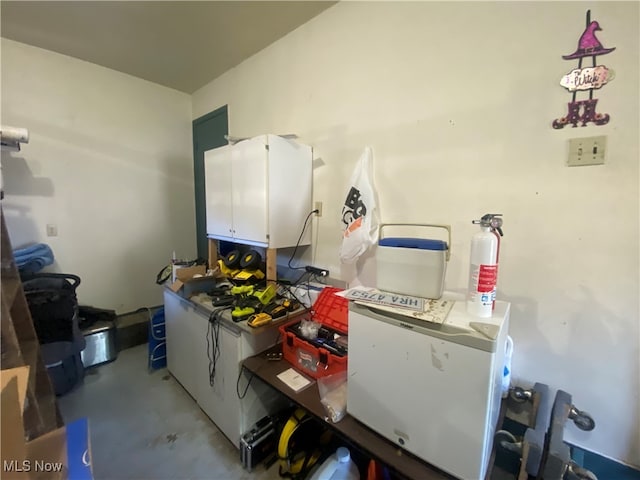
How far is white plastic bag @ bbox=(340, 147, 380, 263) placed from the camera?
5.10 feet

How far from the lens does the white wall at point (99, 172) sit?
2.24m

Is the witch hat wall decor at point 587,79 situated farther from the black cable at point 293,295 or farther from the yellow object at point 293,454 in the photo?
the yellow object at point 293,454

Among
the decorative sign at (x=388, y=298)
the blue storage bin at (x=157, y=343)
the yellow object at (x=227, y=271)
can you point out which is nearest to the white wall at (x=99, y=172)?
the blue storage bin at (x=157, y=343)

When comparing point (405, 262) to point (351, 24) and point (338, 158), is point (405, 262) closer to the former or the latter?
point (338, 158)

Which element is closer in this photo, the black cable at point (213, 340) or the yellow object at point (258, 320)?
the yellow object at point (258, 320)

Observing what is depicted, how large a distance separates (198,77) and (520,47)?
8.85ft

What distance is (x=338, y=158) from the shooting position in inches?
71.5

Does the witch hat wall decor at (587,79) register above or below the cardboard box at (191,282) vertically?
above

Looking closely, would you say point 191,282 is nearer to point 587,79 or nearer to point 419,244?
point 419,244

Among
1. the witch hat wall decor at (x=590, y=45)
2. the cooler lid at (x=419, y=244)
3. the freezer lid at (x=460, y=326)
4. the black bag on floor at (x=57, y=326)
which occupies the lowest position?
the black bag on floor at (x=57, y=326)

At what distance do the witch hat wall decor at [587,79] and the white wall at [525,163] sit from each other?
22mm

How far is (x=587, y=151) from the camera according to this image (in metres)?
1.01

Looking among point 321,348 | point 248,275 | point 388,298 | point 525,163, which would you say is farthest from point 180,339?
point 525,163

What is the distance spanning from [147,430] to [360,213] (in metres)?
1.90
